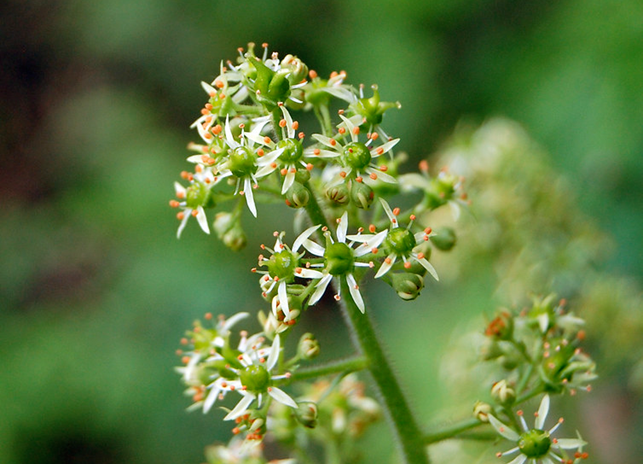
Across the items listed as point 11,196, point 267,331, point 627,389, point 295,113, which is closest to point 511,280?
point 627,389

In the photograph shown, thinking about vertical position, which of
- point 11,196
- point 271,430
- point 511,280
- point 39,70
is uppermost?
point 39,70

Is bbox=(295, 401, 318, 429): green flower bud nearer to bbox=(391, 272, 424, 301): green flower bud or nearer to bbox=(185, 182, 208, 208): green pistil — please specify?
bbox=(391, 272, 424, 301): green flower bud

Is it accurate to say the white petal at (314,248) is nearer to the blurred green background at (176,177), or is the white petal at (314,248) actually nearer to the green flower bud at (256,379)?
the green flower bud at (256,379)

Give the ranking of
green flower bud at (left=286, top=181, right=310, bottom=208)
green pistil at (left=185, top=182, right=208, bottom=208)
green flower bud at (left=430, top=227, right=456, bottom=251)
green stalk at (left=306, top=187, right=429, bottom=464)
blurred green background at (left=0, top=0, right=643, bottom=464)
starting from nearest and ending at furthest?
green flower bud at (left=286, top=181, right=310, bottom=208) < green stalk at (left=306, top=187, right=429, bottom=464) < green pistil at (left=185, top=182, right=208, bottom=208) < green flower bud at (left=430, top=227, right=456, bottom=251) < blurred green background at (left=0, top=0, right=643, bottom=464)

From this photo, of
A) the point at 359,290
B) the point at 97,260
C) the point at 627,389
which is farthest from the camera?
the point at 97,260

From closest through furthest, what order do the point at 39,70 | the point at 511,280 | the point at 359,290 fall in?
1. the point at 359,290
2. the point at 511,280
3. the point at 39,70

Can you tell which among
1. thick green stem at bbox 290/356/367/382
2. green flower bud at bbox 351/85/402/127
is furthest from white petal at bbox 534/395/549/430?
green flower bud at bbox 351/85/402/127

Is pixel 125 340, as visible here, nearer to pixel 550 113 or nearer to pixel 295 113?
pixel 295 113
